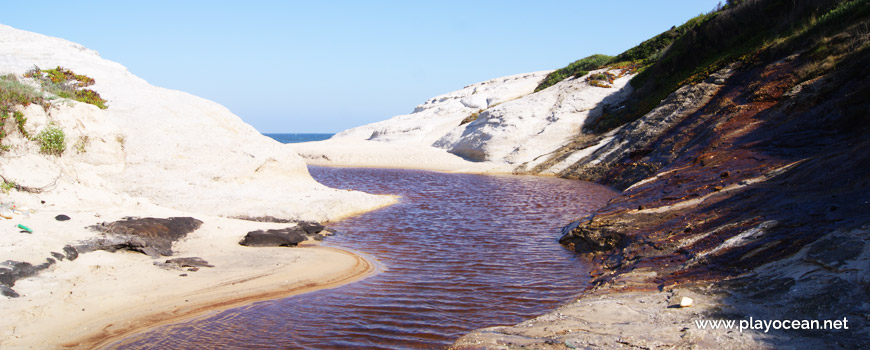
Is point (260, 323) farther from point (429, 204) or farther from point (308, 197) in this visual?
point (429, 204)

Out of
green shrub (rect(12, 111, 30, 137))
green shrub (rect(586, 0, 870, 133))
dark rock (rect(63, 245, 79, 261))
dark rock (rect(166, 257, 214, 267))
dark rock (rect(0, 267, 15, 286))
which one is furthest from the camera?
green shrub (rect(586, 0, 870, 133))

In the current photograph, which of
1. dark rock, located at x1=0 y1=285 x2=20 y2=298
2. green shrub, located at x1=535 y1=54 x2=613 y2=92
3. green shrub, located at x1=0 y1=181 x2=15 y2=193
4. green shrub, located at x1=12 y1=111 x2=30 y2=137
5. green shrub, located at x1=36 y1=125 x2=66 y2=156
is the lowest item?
dark rock, located at x1=0 y1=285 x2=20 y2=298

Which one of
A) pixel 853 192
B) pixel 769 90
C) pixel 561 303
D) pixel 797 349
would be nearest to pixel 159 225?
pixel 561 303

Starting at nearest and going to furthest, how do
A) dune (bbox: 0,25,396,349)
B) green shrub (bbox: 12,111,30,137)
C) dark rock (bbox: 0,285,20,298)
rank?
dark rock (bbox: 0,285,20,298) → dune (bbox: 0,25,396,349) → green shrub (bbox: 12,111,30,137)

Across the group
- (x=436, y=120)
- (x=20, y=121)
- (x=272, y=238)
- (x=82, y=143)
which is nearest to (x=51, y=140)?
(x=20, y=121)

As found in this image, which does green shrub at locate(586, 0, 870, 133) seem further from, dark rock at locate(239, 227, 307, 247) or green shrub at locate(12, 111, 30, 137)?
green shrub at locate(12, 111, 30, 137)

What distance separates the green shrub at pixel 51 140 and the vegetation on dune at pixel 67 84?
2136 mm

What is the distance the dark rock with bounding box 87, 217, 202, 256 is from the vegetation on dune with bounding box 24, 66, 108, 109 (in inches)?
244

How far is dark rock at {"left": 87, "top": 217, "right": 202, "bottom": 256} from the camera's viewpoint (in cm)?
839

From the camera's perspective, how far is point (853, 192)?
265 inches

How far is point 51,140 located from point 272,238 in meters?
5.46

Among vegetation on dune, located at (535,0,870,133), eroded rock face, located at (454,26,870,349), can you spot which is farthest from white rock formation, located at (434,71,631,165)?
eroded rock face, located at (454,26,870,349)

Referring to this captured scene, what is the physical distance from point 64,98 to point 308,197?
247 inches

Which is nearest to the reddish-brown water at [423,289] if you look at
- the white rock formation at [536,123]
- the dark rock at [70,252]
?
the dark rock at [70,252]
